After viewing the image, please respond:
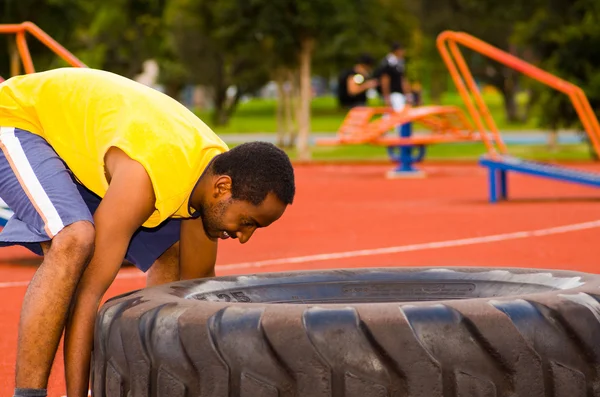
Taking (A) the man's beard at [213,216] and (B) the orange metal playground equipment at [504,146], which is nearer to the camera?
(A) the man's beard at [213,216]

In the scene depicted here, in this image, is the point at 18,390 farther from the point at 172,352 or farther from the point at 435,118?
the point at 435,118

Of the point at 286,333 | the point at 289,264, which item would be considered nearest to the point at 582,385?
the point at 286,333

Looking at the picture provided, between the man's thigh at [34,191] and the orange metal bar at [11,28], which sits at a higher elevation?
the orange metal bar at [11,28]

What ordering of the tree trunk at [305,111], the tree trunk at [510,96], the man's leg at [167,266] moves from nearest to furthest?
the man's leg at [167,266] → the tree trunk at [305,111] → the tree trunk at [510,96]

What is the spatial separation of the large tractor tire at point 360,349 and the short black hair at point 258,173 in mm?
475

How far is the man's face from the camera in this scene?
138 inches

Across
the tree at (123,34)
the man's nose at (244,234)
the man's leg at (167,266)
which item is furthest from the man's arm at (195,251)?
the tree at (123,34)

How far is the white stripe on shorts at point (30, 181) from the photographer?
3516mm

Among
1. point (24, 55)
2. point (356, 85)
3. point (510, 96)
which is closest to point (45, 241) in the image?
point (24, 55)

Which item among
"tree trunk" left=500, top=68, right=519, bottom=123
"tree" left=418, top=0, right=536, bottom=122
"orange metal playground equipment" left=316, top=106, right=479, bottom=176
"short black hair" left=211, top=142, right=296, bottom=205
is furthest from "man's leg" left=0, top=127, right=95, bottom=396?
"tree trunk" left=500, top=68, right=519, bottom=123

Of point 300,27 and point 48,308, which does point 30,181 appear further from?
point 300,27

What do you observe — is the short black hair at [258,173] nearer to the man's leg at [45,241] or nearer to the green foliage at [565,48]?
the man's leg at [45,241]

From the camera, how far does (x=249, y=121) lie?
51531 millimetres

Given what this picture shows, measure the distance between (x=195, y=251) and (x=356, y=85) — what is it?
16.5 m
